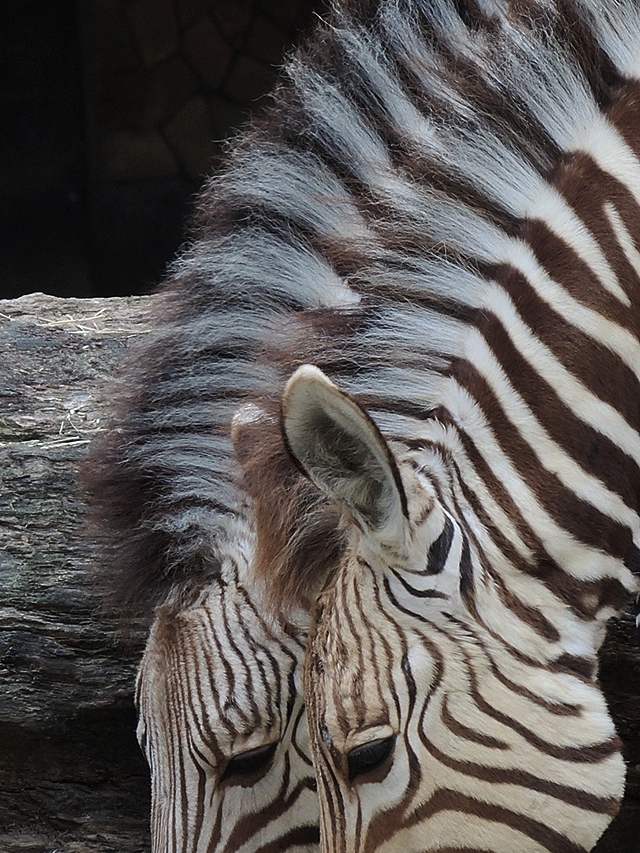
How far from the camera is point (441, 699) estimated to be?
137 centimetres

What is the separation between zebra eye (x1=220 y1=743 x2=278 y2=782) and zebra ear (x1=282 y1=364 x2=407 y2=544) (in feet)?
1.85

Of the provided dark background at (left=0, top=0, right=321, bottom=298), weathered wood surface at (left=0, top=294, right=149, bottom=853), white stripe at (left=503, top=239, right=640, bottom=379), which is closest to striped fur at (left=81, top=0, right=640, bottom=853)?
white stripe at (left=503, top=239, right=640, bottom=379)

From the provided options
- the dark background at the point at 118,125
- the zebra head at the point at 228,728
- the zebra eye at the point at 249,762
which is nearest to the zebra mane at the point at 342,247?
the zebra head at the point at 228,728

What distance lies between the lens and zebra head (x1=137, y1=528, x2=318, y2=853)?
5.55ft

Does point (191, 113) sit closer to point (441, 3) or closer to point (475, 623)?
point (441, 3)

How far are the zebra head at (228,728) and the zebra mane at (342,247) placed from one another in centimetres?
12

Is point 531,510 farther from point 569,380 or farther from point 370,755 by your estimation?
point 370,755

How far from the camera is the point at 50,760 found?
2.70m

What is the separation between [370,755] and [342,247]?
78 centimetres

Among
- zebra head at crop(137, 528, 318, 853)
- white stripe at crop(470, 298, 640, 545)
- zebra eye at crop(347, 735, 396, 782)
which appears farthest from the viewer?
zebra head at crop(137, 528, 318, 853)

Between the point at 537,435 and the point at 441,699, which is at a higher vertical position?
the point at 537,435

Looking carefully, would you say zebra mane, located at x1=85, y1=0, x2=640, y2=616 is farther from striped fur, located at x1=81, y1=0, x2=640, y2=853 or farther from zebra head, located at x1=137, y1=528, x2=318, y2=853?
zebra head, located at x1=137, y1=528, x2=318, y2=853

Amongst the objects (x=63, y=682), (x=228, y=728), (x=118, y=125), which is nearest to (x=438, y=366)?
(x=228, y=728)

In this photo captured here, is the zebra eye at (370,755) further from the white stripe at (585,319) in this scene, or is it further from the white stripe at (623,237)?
the white stripe at (623,237)
